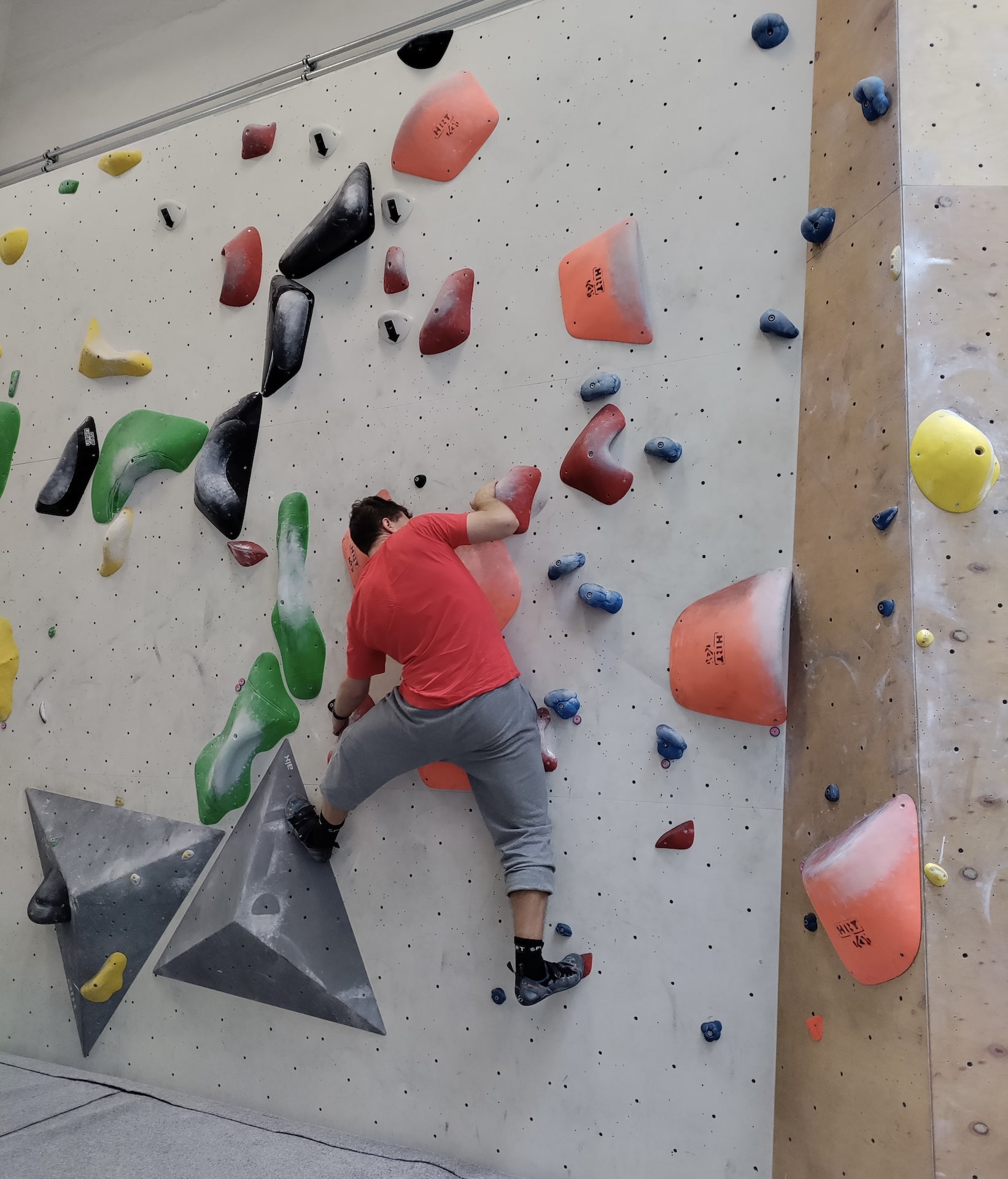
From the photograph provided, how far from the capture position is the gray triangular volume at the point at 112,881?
2389mm

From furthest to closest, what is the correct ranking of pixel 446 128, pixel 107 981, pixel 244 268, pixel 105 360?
pixel 105 360
pixel 244 268
pixel 107 981
pixel 446 128

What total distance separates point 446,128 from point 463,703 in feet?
4.68

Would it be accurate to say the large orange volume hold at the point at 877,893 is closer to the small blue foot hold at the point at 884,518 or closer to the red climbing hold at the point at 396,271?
the small blue foot hold at the point at 884,518

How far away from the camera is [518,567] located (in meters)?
2.10

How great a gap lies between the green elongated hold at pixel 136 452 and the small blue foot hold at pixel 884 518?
1744 mm

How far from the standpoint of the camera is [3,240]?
3025mm

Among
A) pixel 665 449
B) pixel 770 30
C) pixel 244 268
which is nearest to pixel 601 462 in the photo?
pixel 665 449

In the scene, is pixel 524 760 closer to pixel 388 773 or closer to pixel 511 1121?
pixel 388 773

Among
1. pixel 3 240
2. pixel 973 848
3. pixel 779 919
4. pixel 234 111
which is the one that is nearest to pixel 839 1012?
pixel 779 919

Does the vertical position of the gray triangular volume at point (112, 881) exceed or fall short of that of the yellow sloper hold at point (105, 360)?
it falls short

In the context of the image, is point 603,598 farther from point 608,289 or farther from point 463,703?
point 608,289

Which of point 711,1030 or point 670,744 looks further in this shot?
point 670,744

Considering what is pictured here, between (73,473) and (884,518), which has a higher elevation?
(73,473)

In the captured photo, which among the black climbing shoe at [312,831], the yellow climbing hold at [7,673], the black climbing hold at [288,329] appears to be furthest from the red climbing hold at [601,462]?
the yellow climbing hold at [7,673]
